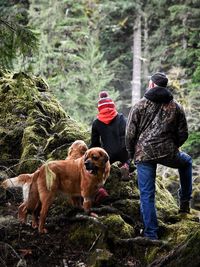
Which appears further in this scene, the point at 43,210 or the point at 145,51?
the point at 145,51

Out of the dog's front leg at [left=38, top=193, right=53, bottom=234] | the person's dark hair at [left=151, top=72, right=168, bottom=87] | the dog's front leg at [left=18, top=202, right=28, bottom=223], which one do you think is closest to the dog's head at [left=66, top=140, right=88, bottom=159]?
the dog's front leg at [left=38, top=193, right=53, bottom=234]

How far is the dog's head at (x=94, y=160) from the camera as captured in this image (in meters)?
5.88

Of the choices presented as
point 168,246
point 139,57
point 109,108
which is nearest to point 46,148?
point 109,108

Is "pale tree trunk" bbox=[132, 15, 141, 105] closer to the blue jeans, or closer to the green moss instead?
the green moss

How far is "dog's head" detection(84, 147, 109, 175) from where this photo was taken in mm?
5883

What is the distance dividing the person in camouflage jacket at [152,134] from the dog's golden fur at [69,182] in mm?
538

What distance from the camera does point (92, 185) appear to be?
6086 millimetres

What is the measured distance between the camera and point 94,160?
19.5 ft

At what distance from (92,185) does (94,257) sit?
4.28 ft

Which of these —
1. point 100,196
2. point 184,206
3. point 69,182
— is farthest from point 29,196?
point 184,206

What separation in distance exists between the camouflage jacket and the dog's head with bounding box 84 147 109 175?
416 mm

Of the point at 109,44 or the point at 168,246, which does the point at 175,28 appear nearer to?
the point at 109,44

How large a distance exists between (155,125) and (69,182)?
1.48 metres

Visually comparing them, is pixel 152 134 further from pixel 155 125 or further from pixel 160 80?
pixel 160 80
